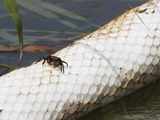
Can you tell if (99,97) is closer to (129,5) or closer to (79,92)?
(79,92)

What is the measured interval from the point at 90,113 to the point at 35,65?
0.34m

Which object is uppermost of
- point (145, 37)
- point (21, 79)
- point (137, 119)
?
point (145, 37)

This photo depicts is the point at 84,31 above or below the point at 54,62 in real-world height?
above

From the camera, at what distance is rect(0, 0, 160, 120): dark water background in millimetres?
2766

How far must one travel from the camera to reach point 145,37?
2.85 m

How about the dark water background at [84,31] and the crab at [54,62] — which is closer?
the crab at [54,62]

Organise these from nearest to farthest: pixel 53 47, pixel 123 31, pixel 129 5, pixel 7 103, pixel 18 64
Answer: pixel 7 103 → pixel 123 31 → pixel 18 64 → pixel 53 47 → pixel 129 5

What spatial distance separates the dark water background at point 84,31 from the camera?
9.07 feet

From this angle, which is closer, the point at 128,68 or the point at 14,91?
the point at 14,91

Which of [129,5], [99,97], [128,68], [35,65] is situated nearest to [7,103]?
[35,65]

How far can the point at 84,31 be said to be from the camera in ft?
11.9

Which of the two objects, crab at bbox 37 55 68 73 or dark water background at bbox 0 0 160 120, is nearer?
crab at bbox 37 55 68 73

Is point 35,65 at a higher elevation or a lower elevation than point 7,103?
higher

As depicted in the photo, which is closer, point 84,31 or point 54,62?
point 54,62
